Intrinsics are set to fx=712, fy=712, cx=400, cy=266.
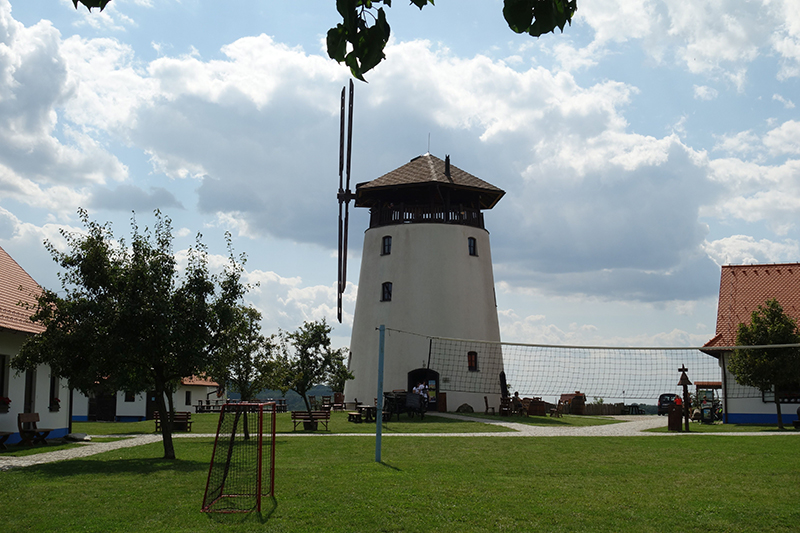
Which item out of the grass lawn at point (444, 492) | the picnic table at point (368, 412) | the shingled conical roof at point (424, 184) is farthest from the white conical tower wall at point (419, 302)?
the grass lawn at point (444, 492)

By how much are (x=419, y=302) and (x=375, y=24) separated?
34.2 metres

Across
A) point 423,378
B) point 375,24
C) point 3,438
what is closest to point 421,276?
point 423,378

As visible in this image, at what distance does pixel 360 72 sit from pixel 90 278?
46.0 feet

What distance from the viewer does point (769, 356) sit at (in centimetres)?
2556

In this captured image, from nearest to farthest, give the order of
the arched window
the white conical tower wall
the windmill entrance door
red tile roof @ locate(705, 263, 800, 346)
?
red tile roof @ locate(705, 263, 800, 346)
the windmill entrance door
the white conical tower wall
the arched window

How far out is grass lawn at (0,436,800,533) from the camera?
30.0 ft

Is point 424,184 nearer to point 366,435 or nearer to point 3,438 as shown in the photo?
point 366,435

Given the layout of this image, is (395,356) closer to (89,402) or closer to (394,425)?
(394,425)

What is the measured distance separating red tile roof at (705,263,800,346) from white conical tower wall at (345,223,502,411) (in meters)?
11.9

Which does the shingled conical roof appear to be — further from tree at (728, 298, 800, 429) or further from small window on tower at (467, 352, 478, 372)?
tree at (728, 298, 800, 429)

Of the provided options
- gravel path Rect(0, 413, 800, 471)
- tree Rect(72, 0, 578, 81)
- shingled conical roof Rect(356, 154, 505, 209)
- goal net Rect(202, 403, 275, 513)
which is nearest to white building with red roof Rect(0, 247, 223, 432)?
gravel path Rect(0, 413, 800, 471)

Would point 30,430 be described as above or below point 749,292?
below

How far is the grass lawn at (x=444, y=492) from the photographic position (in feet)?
30.0

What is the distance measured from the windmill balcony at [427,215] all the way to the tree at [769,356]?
16.4m
